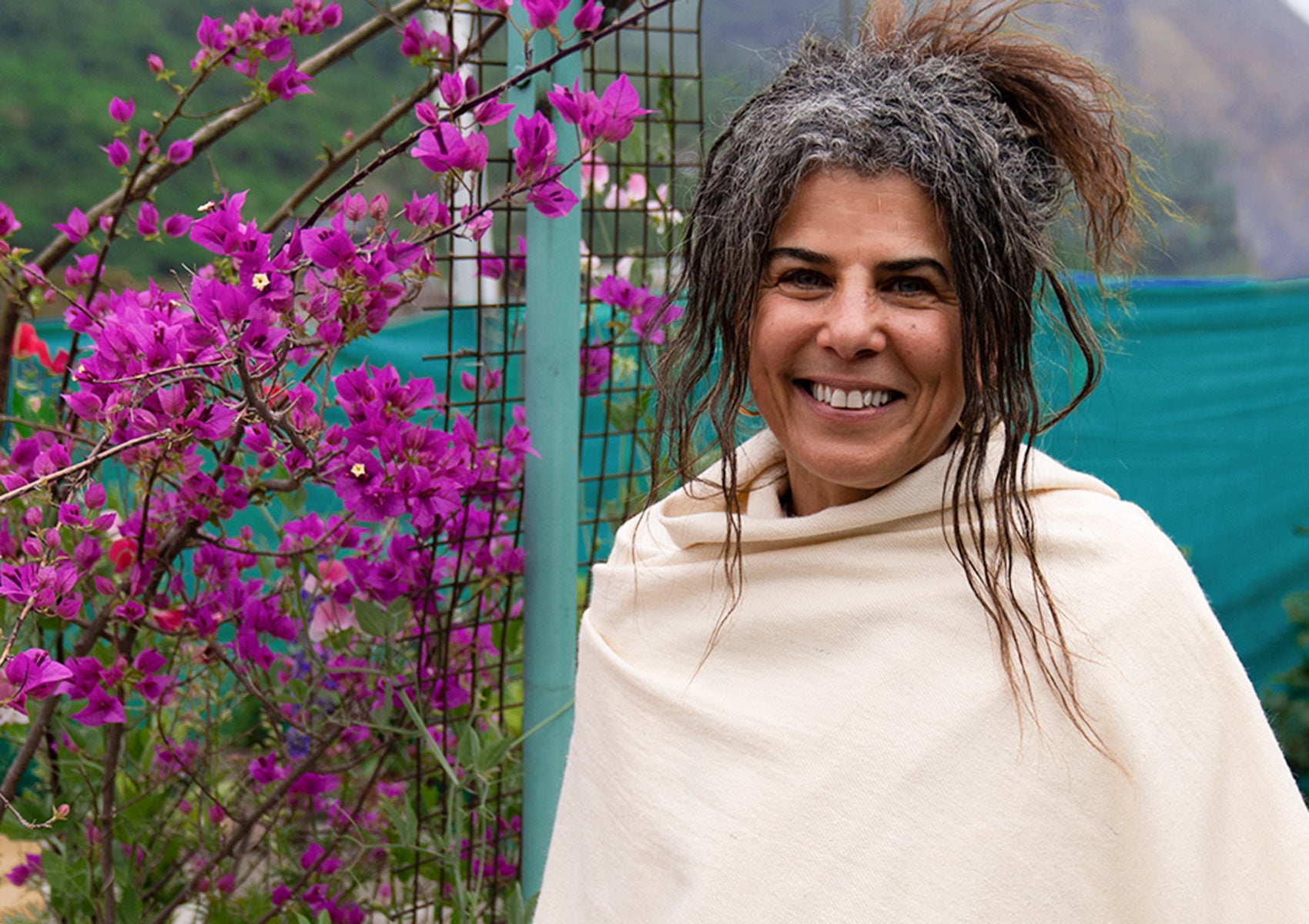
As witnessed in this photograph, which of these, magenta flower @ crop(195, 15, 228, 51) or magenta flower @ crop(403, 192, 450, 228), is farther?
magenta flower @ crop(195, 15, 228, 51)

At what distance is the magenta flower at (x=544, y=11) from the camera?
149cm

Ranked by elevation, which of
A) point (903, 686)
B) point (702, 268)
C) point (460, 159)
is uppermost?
point (460, 159)

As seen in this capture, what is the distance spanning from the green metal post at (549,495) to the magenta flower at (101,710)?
581 mm

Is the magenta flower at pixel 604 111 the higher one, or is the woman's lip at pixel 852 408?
the magenta flower at pixel 604 111

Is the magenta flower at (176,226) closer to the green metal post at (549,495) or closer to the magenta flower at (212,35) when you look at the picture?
the magenta flower at (212,35)

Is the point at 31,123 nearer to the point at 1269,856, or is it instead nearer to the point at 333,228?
the point at 333,228

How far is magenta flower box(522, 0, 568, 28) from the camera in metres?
1.49

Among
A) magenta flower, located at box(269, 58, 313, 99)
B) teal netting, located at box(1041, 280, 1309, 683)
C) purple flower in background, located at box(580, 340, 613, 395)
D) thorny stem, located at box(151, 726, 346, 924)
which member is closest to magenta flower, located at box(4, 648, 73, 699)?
thorny stem, located at box(151, 726, 346, 924)

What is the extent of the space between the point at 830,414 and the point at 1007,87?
37cm

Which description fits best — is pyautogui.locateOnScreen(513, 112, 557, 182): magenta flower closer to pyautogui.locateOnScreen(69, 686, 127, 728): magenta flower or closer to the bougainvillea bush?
the bougainvillea bush

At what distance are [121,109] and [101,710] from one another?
2.68 ft

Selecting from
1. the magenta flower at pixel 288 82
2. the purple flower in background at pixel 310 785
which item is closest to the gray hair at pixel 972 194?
the magenta flower at pixel 288 82

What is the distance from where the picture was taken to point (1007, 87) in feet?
4.06

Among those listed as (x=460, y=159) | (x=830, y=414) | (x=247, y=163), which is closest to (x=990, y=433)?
(x=830, y=414)
